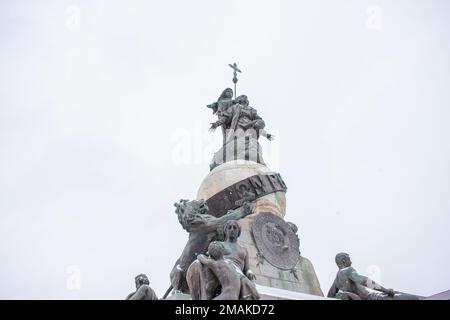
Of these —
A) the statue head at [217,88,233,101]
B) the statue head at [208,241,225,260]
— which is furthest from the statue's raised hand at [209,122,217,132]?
the statue head at [208,241,225,260]

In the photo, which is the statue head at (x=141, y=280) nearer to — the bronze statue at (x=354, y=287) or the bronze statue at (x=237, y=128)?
the bronze statue at (x=354, y=287)

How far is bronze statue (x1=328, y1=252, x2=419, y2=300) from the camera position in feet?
35.5

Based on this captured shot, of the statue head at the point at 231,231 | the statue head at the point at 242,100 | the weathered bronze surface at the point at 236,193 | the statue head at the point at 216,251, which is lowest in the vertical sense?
the statue head at the point at 216,251

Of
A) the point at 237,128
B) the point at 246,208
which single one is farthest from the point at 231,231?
the point at 237,128

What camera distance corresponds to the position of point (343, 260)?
465 inches

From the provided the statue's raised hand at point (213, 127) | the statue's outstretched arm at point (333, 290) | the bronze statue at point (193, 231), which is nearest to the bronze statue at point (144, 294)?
the bronze statue at point (193, 231)

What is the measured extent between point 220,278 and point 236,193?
16.8 ft

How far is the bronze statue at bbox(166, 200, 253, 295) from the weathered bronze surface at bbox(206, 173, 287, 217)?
1.58 m

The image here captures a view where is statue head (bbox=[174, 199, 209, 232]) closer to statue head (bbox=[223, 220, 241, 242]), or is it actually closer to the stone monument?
the stone monument

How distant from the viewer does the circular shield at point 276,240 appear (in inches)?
549
